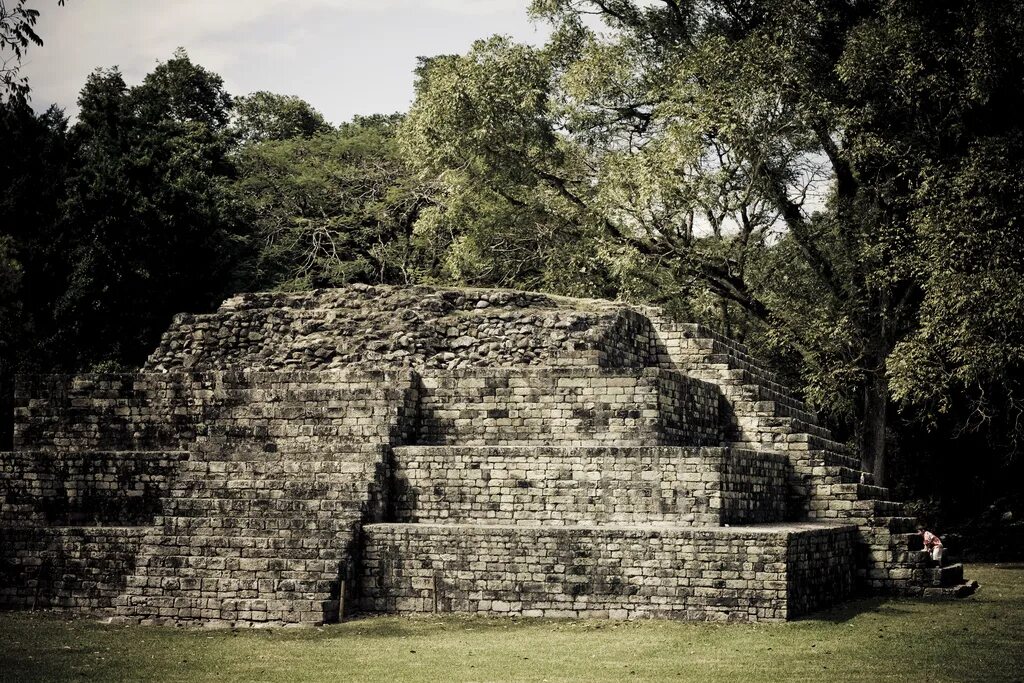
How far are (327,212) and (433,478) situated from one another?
20.6 m

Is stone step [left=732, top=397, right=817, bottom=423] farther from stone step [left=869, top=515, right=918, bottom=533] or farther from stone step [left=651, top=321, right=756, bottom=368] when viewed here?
stone step [left=869, top=515, right=918, bottom=533]

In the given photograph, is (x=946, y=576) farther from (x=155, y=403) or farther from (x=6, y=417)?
(x=6, y=417)

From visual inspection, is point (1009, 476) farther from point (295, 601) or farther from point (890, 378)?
point (295, 601)

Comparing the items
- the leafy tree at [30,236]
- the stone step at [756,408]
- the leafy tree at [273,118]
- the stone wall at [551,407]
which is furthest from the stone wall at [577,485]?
the leafy tree at [273,118]

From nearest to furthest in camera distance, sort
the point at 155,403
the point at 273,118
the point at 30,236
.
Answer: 1. the point at 155,403
2. the point at 30,236
3. the point at 273,118

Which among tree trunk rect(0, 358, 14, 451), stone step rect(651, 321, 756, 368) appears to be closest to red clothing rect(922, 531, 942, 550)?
stone step rect(651, 321, 756, 368)

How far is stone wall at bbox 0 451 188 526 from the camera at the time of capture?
65.5 ft

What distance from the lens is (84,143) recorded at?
34.5 metres

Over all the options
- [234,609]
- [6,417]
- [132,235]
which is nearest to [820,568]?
[234,609]

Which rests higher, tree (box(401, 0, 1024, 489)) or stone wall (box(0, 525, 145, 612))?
tree (box(401, 0, 1024, 489))

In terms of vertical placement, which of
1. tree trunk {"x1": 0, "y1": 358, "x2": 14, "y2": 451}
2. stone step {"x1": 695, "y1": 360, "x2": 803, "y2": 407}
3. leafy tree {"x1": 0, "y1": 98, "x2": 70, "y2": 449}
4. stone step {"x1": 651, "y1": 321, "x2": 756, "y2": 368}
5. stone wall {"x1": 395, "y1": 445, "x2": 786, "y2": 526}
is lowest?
stone wall {"x1": 395, "y1": 445, "x2": 786, "y2": 526}

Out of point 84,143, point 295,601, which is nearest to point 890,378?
point 295,601

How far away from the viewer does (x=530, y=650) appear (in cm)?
1444

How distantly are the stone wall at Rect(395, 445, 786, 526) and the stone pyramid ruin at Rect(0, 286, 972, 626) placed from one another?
0.10 feet
